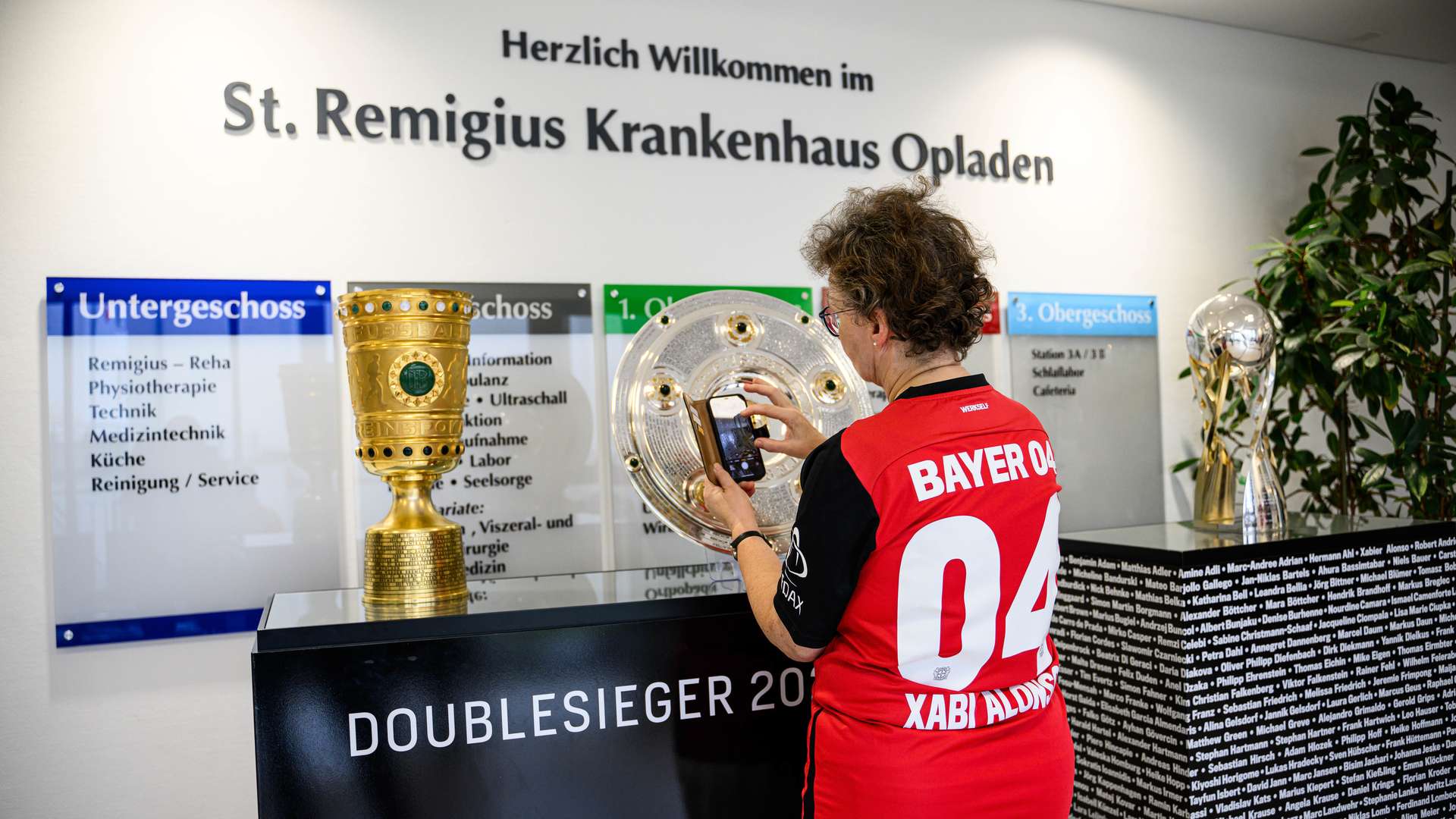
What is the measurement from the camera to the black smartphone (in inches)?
67.2

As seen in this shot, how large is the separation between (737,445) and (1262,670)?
4.33 feet

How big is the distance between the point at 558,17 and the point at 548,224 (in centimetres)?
61

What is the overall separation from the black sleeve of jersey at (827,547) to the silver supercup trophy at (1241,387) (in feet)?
4.82

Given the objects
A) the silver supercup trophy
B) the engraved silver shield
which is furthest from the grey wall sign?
the engraved silver shield

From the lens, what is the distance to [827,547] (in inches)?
52.1

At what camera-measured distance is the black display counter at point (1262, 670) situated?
2.13 m

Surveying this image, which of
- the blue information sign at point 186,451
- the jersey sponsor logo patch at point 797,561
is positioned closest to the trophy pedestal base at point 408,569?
the jersey sponsor logo patch at point 797,561

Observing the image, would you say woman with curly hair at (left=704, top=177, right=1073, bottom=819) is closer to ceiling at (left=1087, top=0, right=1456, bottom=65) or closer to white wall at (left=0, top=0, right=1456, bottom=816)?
white wall at (left=0, top=0, right=1456, bottom=816)

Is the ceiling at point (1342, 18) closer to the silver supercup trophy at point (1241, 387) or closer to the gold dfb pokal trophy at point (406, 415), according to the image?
the silver supercup trophy at point (1241, 387)

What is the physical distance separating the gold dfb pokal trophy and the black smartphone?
0.46 meters

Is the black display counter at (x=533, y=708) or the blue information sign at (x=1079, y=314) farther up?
the blue information sign at (x=1079, y=314)

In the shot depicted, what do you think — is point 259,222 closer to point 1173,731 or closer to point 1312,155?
point 1173,731

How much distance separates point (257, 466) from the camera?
2.66 meters

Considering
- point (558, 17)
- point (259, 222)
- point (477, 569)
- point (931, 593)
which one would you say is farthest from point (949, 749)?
point (558, 17)
